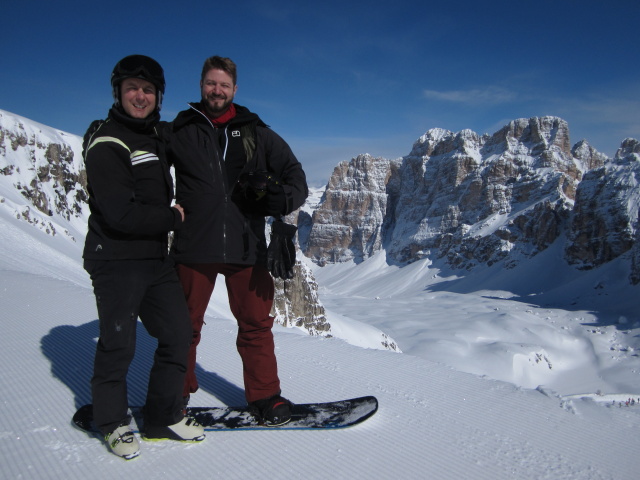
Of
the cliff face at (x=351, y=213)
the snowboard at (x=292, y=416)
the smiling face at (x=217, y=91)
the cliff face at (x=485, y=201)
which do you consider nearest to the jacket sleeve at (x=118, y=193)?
the smiling face at (x=217, y=91)

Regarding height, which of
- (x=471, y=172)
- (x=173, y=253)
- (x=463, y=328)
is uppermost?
(x=471, y=172)

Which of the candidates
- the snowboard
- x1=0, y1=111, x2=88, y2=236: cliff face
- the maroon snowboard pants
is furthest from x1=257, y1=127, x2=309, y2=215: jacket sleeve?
x1=0, y1=111, x2=88, y2=236: cliff face

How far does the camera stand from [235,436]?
128 inches

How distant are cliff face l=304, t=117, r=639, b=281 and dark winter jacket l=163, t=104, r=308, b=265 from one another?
99306 millimetres

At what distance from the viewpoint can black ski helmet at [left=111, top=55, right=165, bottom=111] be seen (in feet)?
9.66

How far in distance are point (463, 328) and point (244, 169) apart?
54.8 m

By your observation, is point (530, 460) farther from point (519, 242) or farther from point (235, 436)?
point (519, 242)

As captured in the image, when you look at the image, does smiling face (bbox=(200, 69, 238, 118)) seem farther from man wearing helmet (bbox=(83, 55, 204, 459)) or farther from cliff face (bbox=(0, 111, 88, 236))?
cliff face (bbox=(0, 111, 88, 236))

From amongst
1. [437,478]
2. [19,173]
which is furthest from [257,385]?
[19,173]

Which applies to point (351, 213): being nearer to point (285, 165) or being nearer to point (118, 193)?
point (285, 165)

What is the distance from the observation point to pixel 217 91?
3.32 metres

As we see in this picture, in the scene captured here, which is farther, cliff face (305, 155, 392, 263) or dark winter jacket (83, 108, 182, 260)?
cliff face (305, 155, 392, 263)

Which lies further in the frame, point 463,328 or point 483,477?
point 463,328

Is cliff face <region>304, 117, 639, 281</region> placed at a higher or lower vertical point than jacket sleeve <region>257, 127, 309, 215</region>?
higher
